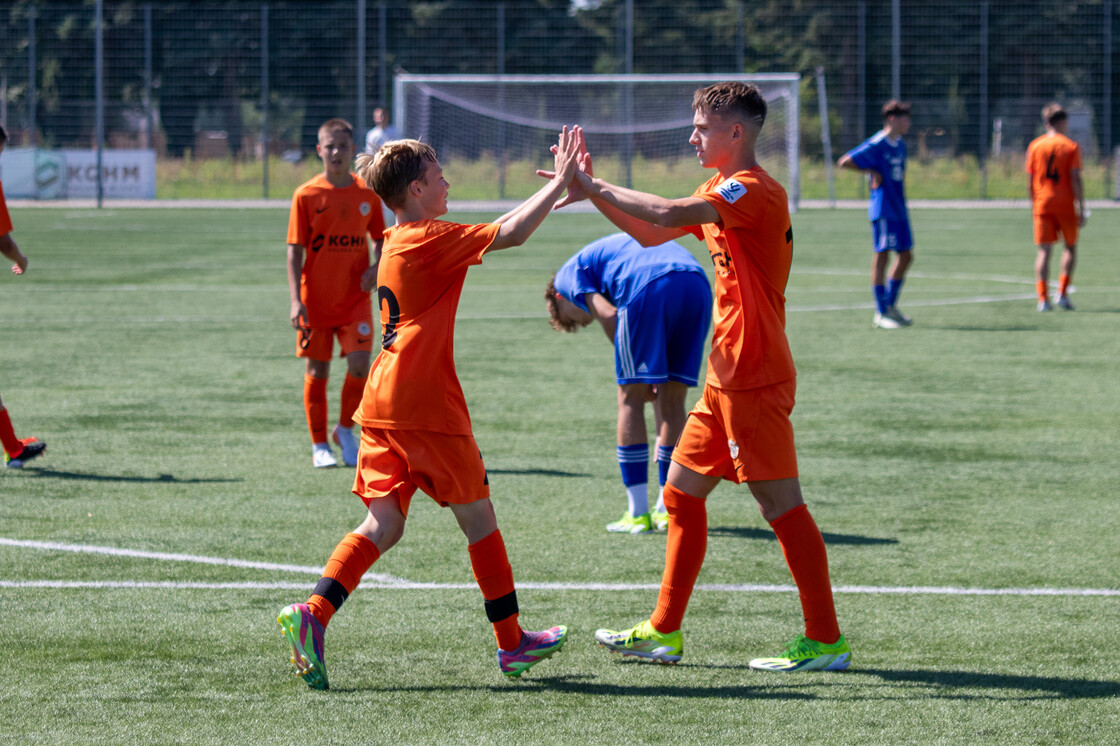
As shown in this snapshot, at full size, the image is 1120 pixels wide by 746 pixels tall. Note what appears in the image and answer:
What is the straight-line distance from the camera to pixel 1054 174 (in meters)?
15.2

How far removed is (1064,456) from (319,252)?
4578mm

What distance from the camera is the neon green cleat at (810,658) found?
4453 millimetres

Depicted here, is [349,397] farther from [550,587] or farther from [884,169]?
[884,169]

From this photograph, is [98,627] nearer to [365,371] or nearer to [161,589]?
[161,589]

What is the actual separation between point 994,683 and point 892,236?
1021 cm

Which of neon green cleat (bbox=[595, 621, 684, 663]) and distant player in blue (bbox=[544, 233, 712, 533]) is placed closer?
neon green cleat (bbox=[595, 621, 684, 663])

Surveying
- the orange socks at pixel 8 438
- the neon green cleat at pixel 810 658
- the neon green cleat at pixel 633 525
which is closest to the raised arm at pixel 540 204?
the neon green cleat at pixel 810 658

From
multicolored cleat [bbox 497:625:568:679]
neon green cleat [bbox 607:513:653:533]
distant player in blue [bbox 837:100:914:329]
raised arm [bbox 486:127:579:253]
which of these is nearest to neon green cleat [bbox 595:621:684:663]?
multicolored cleat [bbox 497:625:568:679]

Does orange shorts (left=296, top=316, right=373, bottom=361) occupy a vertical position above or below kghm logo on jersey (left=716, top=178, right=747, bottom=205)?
below

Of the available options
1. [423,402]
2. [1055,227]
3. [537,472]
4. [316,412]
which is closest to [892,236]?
[1055,227]

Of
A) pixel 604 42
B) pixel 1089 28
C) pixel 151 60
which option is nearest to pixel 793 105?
pixel 604 42

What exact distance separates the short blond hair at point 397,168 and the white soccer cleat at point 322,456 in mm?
3572

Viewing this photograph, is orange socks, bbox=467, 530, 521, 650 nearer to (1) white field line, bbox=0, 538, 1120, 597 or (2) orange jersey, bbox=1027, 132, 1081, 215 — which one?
(1) white field line, bbox=0, 538, 1120, 597

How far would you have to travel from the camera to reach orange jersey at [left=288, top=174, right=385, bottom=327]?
26.1 feet
